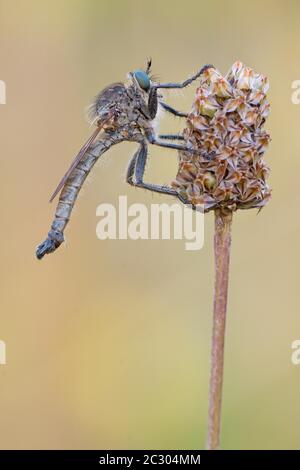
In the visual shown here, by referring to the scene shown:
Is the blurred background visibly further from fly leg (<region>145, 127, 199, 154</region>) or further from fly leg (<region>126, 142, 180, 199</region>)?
fly leg (<region>145, 127, 199, 154</region>)

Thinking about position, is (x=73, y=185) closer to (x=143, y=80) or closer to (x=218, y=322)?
(x=143, y=80)

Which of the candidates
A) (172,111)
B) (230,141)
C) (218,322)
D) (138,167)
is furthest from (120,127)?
(218,322)

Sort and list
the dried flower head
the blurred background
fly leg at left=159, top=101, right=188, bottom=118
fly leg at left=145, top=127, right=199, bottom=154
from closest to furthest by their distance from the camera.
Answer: the dried flower head < fly leg at left=145, top=127, right=199, bottom=154 < fly leg at left=159, top=101, right=188, bottom=118 < the blurred background

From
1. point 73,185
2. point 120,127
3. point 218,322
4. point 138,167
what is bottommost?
point 218,322

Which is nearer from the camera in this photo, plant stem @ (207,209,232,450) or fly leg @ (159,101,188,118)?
plant stem @ (207,209,232,450)

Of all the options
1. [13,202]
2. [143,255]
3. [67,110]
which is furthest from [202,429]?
[67,110]

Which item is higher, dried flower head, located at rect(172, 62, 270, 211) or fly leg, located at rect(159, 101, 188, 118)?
fly leg, located at rect(159, 101, 188, 118)

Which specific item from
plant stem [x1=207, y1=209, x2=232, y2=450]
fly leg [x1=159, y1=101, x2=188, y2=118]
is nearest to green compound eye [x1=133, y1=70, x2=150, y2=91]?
fly leg [x1=159, y1=101, x2=188, y2=118]
